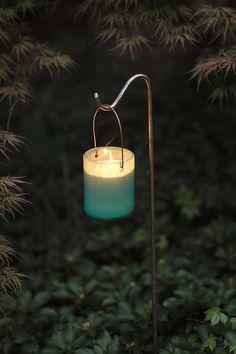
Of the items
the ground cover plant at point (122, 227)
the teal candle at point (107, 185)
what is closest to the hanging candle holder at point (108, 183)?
the teal candle at point (107, 185)

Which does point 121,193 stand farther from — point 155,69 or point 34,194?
point 155,69

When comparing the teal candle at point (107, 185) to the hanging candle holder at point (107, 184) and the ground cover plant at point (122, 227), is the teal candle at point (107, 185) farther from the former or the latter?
the ground cover plant at point (122, 227)

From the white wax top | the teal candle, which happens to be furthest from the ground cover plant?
the white wax top

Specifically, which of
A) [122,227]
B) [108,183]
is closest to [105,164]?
[108,183]

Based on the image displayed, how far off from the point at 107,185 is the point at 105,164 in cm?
7

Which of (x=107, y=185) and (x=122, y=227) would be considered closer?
(x=107, y=185)

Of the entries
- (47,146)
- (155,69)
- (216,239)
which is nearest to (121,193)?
(216,239)

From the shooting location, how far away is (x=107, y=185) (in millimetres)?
1968

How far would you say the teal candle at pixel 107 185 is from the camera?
6.44 feet

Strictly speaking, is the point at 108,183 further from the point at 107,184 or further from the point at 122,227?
the point at 122,227

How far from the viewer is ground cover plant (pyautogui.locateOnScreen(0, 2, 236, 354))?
249 centimetres

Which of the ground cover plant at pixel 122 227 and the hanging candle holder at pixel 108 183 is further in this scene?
the ground cover plant at pixel 122 227

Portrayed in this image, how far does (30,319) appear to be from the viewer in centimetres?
257

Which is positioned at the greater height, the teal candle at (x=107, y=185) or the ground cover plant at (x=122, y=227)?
the teal candle at (x=107, y=185)
